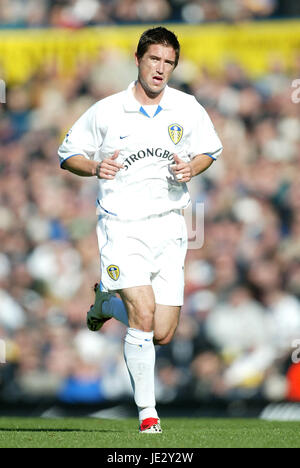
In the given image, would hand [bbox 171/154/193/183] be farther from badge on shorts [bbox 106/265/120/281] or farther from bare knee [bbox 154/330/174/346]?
bare knee [bbox 154/330/174/346]

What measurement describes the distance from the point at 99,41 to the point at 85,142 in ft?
21.9

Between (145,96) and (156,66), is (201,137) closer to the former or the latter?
(145,96)

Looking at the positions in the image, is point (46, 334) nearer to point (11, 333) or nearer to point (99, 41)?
point (11, 333)

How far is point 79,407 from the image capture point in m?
10.8

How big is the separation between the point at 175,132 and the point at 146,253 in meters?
0.87

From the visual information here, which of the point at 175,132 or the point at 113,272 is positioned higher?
the point at 175,132

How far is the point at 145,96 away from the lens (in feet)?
21.1

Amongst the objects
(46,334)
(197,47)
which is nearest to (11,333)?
(46,334)

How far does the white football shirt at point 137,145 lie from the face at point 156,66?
0.53 ft

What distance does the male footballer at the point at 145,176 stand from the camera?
6.18 m

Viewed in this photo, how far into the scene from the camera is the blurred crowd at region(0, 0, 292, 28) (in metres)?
12.5

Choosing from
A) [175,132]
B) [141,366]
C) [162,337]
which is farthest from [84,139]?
[141,366]

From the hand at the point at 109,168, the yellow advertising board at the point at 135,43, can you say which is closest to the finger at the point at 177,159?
the hand at the point at 109,168

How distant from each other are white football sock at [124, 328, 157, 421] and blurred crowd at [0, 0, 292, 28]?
7314 mm
